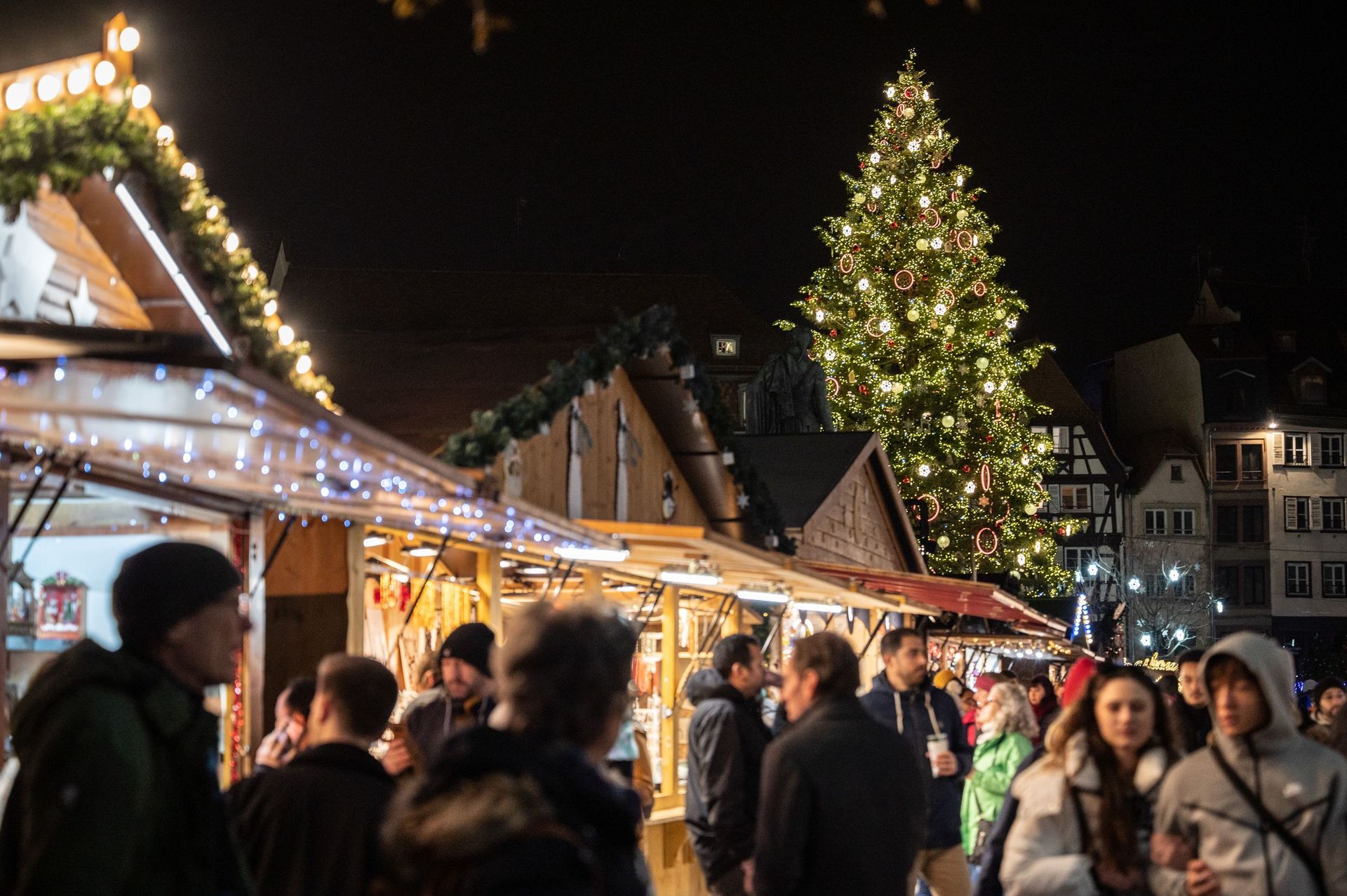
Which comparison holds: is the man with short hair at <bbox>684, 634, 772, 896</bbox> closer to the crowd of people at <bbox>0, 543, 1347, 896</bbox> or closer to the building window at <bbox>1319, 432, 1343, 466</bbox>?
the crowd of people at <bbox>0, 543, 1347, 896</bbox>

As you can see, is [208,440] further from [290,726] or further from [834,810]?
[834,810]

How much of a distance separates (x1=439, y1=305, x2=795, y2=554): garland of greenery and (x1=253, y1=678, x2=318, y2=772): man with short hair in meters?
2.76

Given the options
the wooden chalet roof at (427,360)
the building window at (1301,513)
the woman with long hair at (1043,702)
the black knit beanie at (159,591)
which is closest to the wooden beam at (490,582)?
the wooden chalet roof at (427,360)

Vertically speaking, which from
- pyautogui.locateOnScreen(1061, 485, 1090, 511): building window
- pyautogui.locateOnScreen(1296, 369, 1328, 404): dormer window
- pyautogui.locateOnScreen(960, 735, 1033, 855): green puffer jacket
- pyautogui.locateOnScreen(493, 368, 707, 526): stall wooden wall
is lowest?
pyautogui.locateOnScreen(960, 735, 1033, 855): green puffer jacket

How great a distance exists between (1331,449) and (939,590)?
63128mm

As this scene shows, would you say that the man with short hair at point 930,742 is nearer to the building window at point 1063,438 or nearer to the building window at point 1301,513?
the building window at point 1063,438

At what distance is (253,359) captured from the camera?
24.5 feet

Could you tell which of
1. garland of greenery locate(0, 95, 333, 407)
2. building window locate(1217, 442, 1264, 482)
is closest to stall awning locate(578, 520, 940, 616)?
garland of greenery locate(0, 95, 333, 407)

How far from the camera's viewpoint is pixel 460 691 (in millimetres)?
7043

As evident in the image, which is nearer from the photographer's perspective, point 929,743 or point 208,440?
point 208,440

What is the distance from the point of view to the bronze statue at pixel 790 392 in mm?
25266

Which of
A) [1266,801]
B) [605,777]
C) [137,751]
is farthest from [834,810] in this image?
[137,751]

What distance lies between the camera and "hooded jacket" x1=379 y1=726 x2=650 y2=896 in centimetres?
277

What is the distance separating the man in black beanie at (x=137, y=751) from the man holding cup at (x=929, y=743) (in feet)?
19.5
